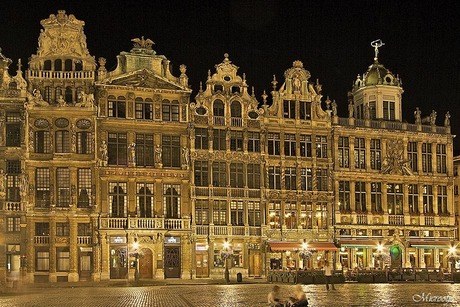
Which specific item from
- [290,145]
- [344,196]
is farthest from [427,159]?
[290,145]

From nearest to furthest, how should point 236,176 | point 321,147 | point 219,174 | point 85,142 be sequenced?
point 85,142
point 219,174
point 236,176
point 321,147

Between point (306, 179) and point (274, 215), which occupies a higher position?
point (306, 179)

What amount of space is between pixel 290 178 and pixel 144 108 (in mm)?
14594

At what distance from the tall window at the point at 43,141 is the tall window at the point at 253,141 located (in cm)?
1724

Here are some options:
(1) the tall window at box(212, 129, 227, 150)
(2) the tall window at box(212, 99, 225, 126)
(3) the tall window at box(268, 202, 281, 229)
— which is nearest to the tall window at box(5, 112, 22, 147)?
(1) the tall window at box(212, 129, 227, 150)

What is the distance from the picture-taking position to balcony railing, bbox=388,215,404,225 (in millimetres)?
80494

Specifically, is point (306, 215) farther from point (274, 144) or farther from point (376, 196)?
point (376, 196)

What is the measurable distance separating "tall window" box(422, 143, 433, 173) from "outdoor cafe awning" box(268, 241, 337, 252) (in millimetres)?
12918

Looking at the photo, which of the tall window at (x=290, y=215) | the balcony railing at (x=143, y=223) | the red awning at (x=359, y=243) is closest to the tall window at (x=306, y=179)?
the tall window at (x=290, y=215)

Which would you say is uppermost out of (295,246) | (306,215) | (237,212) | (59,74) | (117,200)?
(59,74)

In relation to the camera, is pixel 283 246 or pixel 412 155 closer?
pixel 283 246

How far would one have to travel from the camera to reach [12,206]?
67750 mm

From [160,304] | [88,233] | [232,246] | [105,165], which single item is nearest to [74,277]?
[88,233]

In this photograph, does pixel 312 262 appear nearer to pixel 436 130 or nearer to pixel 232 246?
pixel 232 246
